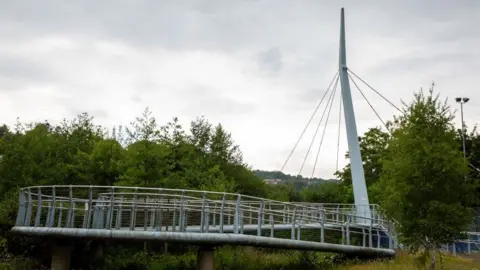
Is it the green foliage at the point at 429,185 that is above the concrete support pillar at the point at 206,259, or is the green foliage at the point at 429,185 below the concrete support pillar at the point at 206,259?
above

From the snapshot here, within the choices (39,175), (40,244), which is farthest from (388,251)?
(39,175)

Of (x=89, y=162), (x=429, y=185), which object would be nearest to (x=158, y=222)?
(x=429, y=185)

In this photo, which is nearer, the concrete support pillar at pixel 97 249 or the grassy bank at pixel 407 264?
the grassy bank at pixel 407 264

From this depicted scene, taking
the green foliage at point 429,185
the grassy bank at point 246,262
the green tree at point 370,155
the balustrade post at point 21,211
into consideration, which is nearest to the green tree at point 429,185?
the green foliage at point 429,185

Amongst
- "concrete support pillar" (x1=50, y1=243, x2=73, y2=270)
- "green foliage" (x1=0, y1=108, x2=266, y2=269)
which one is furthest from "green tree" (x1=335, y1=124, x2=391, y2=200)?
"concrete support pillar" (x1=50, y1=243, x2=73, y2=270)

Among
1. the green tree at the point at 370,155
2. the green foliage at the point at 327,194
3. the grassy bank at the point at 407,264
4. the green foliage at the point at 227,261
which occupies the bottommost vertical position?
the green foliage at the point at 227,261

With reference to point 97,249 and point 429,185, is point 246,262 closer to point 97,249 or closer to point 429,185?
point 97,249

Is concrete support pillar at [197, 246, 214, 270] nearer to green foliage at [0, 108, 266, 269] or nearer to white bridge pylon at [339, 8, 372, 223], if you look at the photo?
green foliage at [0, 108, 266, 269]

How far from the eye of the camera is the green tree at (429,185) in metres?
18.4

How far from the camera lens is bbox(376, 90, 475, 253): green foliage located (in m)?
18.4

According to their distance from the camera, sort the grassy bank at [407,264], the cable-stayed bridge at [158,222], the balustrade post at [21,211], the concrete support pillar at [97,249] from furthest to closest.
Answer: the concrete support pillar at [97,249], the grassy bank at [407,264], the balustrade post at [21,211], the cable-stayed bridge at [158,222]

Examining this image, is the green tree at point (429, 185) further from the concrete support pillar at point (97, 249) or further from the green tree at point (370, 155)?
the green tree at point (370, 155)

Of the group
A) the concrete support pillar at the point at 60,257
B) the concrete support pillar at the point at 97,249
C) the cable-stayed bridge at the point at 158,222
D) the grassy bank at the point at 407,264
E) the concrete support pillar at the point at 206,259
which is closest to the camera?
the cable-stayed bridge at the point at 158,222

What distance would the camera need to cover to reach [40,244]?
22.7 metres
